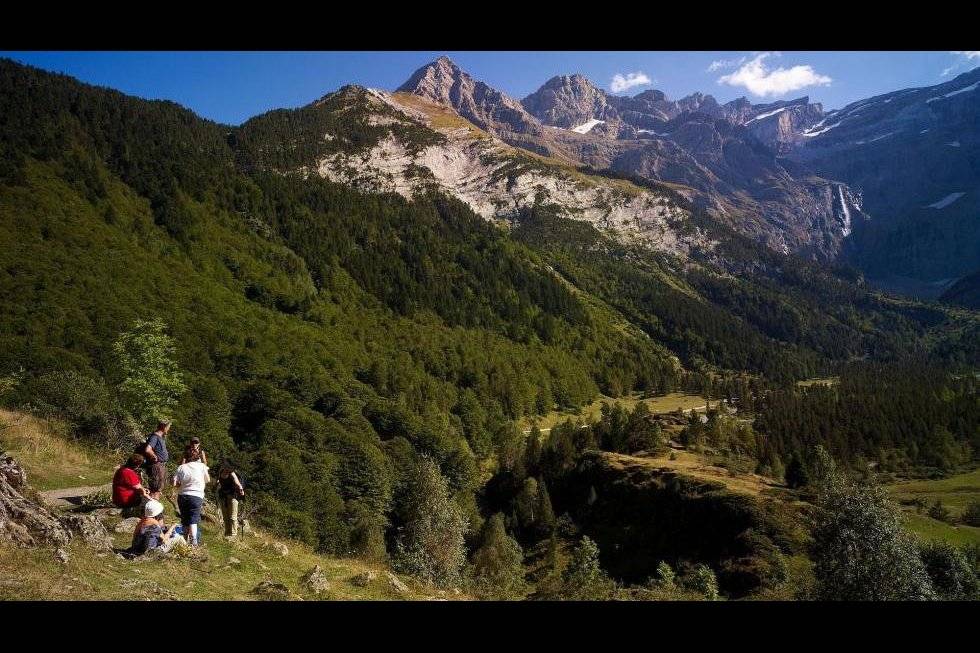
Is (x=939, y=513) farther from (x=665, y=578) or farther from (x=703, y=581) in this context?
(x=665, y=578)

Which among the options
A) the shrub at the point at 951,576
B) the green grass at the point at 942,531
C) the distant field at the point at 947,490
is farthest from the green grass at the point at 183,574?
the distant field at the point at 947,490

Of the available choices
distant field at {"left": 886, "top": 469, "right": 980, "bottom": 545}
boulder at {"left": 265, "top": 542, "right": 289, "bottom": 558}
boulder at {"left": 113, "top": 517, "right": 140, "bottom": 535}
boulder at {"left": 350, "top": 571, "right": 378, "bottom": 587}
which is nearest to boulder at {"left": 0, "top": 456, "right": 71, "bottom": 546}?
boulder at {"left": 113, "top": 517, "right": 140, "bottom": 535}

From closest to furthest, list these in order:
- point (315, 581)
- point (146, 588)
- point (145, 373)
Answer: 1. point (146, 588)
2. point (315, 581)
3. point (145, 373)

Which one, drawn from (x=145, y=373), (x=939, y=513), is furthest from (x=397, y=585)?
(x=939, y=513)

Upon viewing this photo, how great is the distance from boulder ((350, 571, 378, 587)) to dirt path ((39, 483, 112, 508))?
9948 mm

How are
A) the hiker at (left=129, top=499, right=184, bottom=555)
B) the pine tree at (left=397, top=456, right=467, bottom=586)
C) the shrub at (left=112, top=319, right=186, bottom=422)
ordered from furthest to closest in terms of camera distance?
1. the pine tree at (left=397, top=456, right=467, bottom=586)
2. the shrub at (left=112, top=319, right=186, bottom=422)
3. the hiker at (left=129, top=499, right=184, bottom=555)

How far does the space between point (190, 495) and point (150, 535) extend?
1.85 m

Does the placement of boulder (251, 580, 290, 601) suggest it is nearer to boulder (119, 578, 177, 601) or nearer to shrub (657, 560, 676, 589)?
boulder (119, 578, 177, 601)

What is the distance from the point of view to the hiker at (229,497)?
1912 cm

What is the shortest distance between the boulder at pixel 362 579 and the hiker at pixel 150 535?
5.74 m

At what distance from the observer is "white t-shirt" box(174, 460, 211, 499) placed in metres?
16.5

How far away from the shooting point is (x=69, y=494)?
20391 millimetres

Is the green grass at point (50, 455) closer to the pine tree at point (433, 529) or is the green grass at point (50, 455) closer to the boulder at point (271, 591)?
the boulder at point (271, 591)
